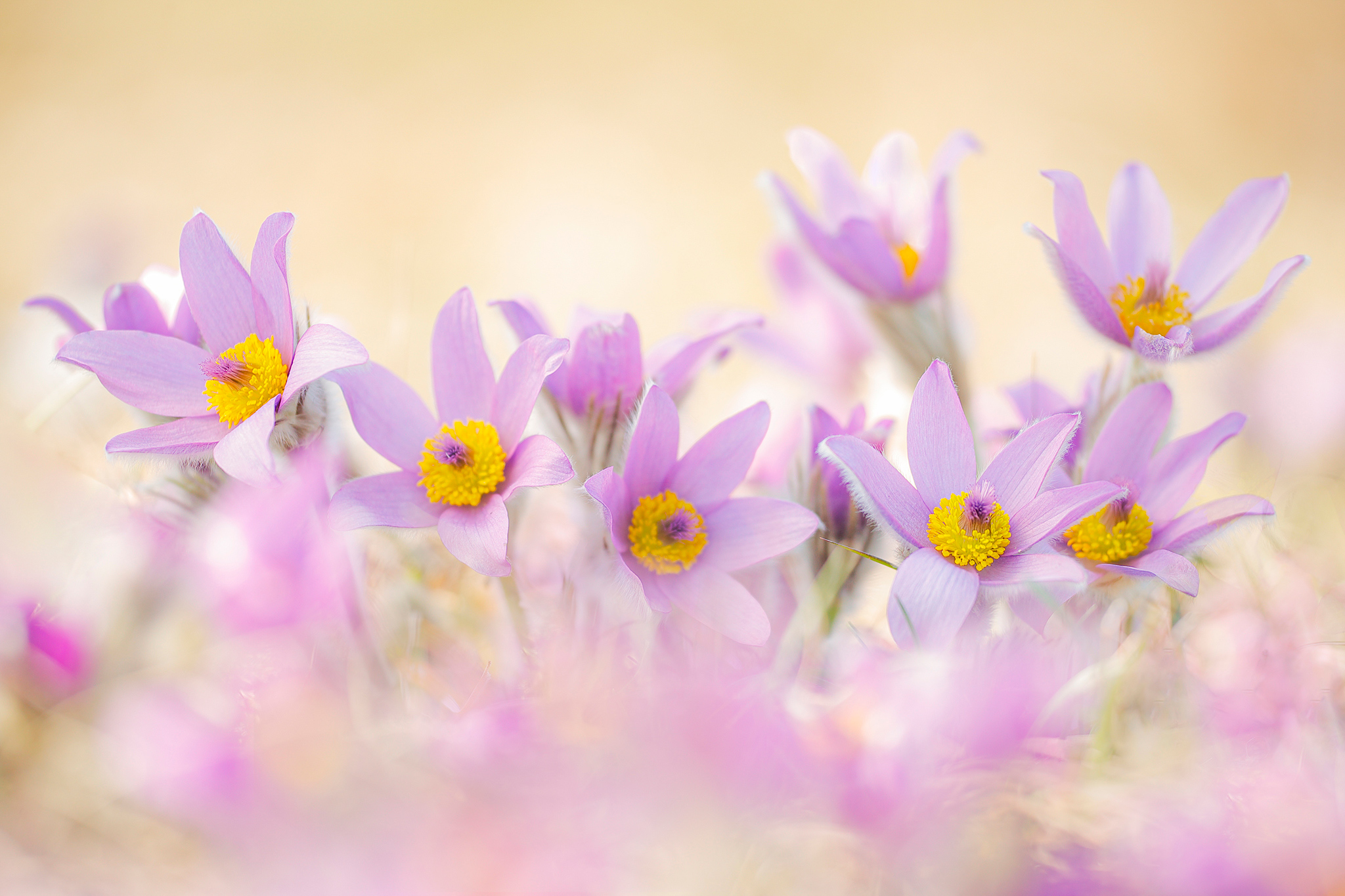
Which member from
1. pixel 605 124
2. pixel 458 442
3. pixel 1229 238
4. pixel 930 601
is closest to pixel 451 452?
pixel 458 442

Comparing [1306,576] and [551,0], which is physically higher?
[551,0]

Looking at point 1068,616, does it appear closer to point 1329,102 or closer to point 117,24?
point 1329,102

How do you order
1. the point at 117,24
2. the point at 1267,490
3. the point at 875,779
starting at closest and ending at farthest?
the point at 875,779 → the point at 1267,490 → the point at 117,24

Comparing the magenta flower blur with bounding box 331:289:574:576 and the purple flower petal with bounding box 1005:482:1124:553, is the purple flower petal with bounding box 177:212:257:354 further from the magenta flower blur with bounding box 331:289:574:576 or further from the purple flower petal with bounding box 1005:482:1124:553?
the purple flower petal with bounding box 1005:482:1124:553

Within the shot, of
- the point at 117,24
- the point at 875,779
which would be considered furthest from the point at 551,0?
the point at 875,779

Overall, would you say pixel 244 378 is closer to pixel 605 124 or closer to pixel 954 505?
pixel 954 505
